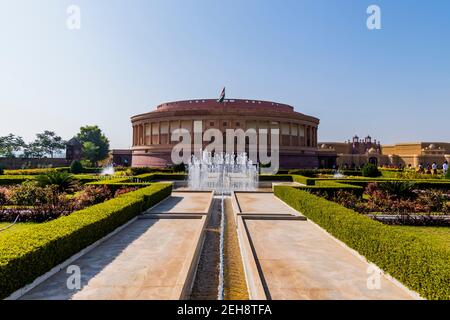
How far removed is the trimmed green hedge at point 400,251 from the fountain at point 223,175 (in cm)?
1180

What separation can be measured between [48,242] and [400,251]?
666 cm

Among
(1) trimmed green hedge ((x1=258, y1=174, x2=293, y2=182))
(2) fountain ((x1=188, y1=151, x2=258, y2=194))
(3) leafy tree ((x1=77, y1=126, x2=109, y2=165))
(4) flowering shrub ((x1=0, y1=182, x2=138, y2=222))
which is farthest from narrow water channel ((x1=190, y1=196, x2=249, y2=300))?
(3) leafy tree ((x1=77, y1=126, x2=109, y2=165))

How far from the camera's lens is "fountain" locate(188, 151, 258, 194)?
77.7 feet

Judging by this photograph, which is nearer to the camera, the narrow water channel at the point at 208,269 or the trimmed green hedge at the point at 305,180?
the narrow water channel at the point at 208,269

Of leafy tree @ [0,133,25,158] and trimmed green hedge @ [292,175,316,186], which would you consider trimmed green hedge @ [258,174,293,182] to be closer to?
trimmed green hedge @ [292,175,316,186]

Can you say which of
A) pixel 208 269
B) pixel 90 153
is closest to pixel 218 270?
pixel 208 269

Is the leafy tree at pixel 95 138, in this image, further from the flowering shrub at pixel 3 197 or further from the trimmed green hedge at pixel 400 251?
the trimmed green hedge at pixel 400 251

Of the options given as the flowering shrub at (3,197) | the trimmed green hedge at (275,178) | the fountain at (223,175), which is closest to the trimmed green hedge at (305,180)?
the trimmed green hedge at (275,178)

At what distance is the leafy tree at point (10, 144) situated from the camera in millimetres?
67081

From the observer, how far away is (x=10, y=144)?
70.9 metres

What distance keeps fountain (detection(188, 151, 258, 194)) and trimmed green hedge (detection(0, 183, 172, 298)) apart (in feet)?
35.6

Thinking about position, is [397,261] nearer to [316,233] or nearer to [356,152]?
[316,233]

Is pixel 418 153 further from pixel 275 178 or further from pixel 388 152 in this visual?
pixel 275 178
